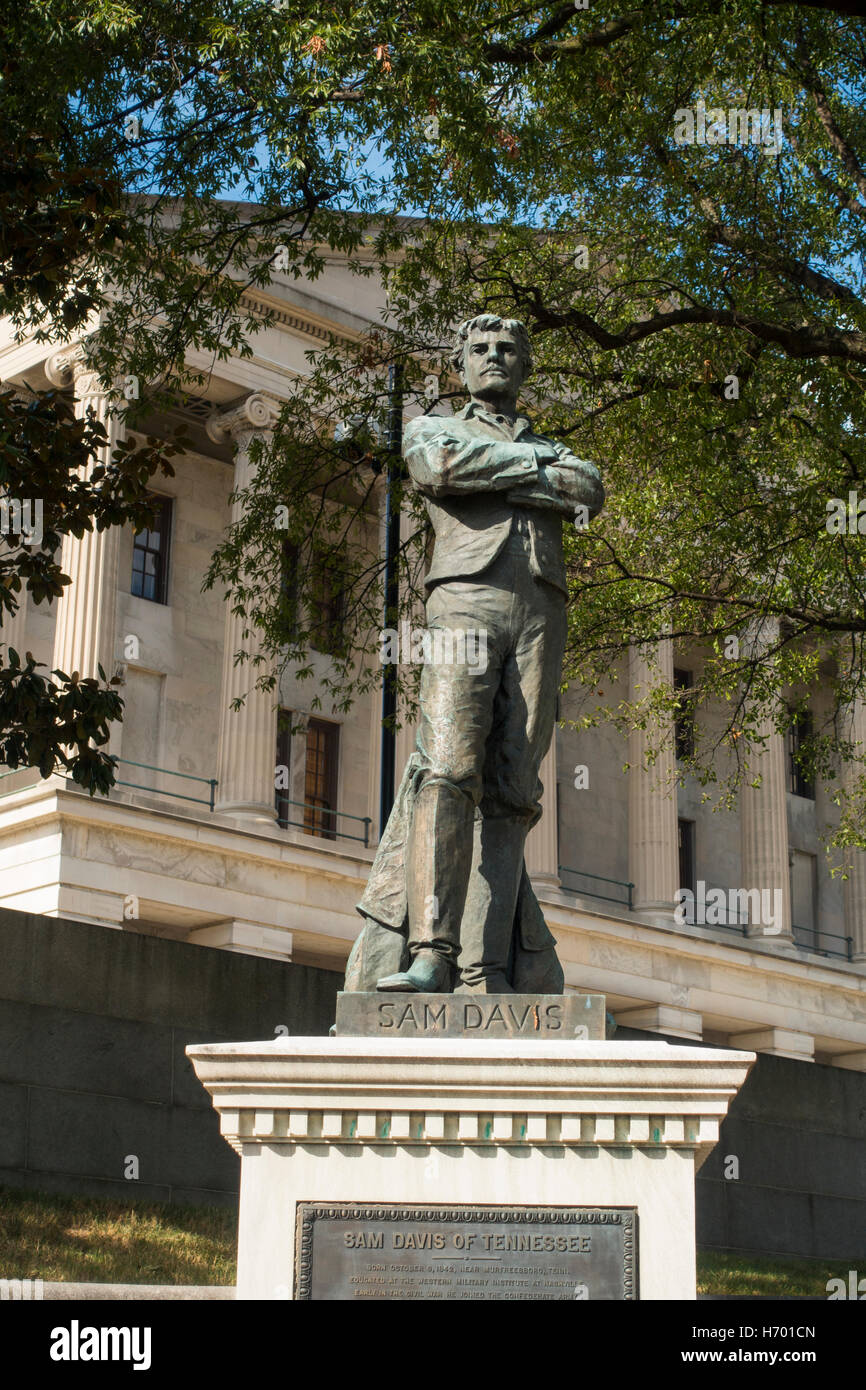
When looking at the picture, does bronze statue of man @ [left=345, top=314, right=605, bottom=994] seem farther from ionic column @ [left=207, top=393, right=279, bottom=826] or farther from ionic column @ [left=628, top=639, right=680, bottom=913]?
ionic column @ [left=628, top=639, right=680, bottom=913]

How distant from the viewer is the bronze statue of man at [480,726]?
22.2 feet

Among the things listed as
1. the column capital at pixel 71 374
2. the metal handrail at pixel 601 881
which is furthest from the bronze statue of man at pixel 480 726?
the metal handrail at pixel 601 881

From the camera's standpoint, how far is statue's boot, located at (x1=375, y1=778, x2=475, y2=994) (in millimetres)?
6633

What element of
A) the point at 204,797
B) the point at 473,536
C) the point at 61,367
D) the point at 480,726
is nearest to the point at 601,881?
the point at 204,797

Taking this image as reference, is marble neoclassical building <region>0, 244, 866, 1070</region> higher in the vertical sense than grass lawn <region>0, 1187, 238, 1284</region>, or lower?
higher

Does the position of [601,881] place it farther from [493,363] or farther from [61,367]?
[493,363]

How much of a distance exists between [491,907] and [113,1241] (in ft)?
29.5

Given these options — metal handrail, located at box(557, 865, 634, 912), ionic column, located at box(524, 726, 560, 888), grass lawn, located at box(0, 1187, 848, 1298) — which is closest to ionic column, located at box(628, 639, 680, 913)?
metal handrail, located at box(557, 865, 634, 912)

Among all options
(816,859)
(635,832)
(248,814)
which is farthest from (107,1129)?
(816,859)

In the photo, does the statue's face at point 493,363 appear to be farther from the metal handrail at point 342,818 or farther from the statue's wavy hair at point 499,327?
the metal handrail at point 342,818

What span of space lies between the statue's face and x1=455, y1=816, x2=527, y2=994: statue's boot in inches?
69.9

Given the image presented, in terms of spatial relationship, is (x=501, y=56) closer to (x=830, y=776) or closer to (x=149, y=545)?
(x=830, y=776)

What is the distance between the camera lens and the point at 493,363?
7398mm

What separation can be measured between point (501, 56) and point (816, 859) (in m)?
43.9
